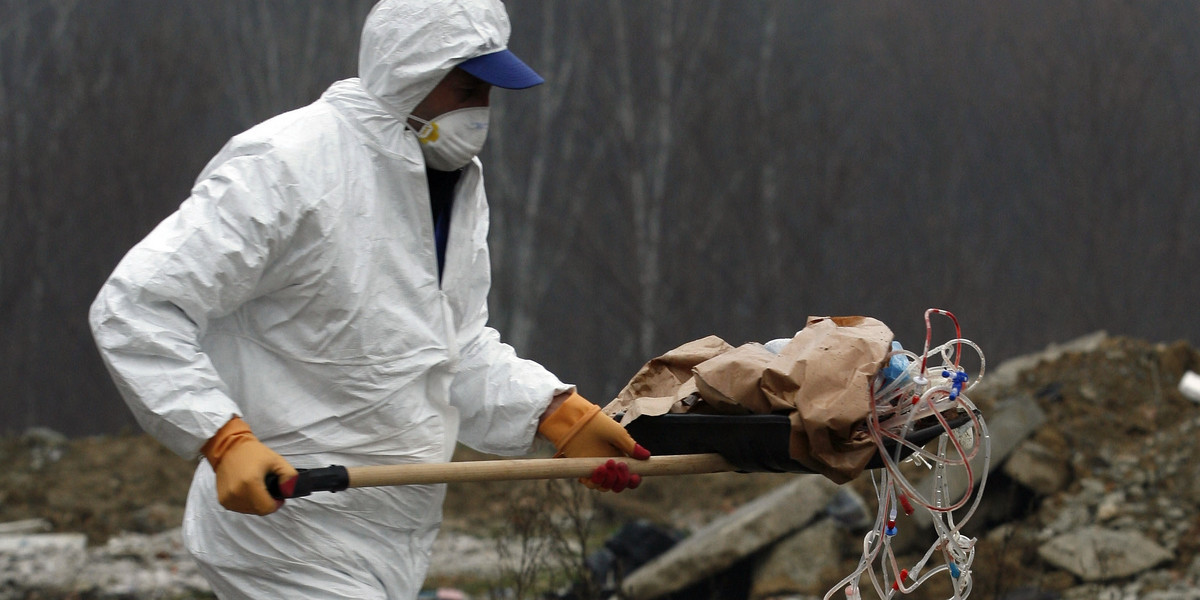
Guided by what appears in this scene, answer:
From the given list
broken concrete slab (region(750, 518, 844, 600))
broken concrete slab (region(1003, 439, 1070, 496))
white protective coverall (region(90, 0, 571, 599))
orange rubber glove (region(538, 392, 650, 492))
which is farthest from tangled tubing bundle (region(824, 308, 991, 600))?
broken concrete slab (region(1003, 439, 1070, 496))

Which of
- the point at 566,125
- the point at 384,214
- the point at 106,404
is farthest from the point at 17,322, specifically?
the point at 384,214

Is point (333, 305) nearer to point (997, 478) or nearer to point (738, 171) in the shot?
point (997, 478)

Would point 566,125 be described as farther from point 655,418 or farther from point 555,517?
point 655,418

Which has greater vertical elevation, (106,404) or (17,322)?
(17,322)

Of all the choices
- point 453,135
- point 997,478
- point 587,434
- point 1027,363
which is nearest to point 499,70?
point 453,135

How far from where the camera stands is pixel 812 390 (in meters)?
2.34

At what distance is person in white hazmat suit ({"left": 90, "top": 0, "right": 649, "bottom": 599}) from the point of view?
2.31 m

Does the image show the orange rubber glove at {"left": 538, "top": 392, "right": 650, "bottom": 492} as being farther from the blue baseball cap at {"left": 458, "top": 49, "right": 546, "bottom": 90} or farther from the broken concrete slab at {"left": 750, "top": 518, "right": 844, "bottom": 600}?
the broken concrete slab at {"left": 750, "top": 518, "right": 844, "bottom": 600}

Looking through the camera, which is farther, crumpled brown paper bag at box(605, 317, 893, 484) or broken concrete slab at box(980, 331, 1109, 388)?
broken concrete slab at box(980, 331, 1109, 388)

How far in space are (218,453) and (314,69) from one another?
1132 centimetres

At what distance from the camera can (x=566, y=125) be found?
12.2 meters

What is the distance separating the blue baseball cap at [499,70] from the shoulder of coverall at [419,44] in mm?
16

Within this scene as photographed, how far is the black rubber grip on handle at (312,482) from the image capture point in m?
2.21

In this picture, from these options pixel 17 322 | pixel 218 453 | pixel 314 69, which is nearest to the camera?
pixel 218 453
